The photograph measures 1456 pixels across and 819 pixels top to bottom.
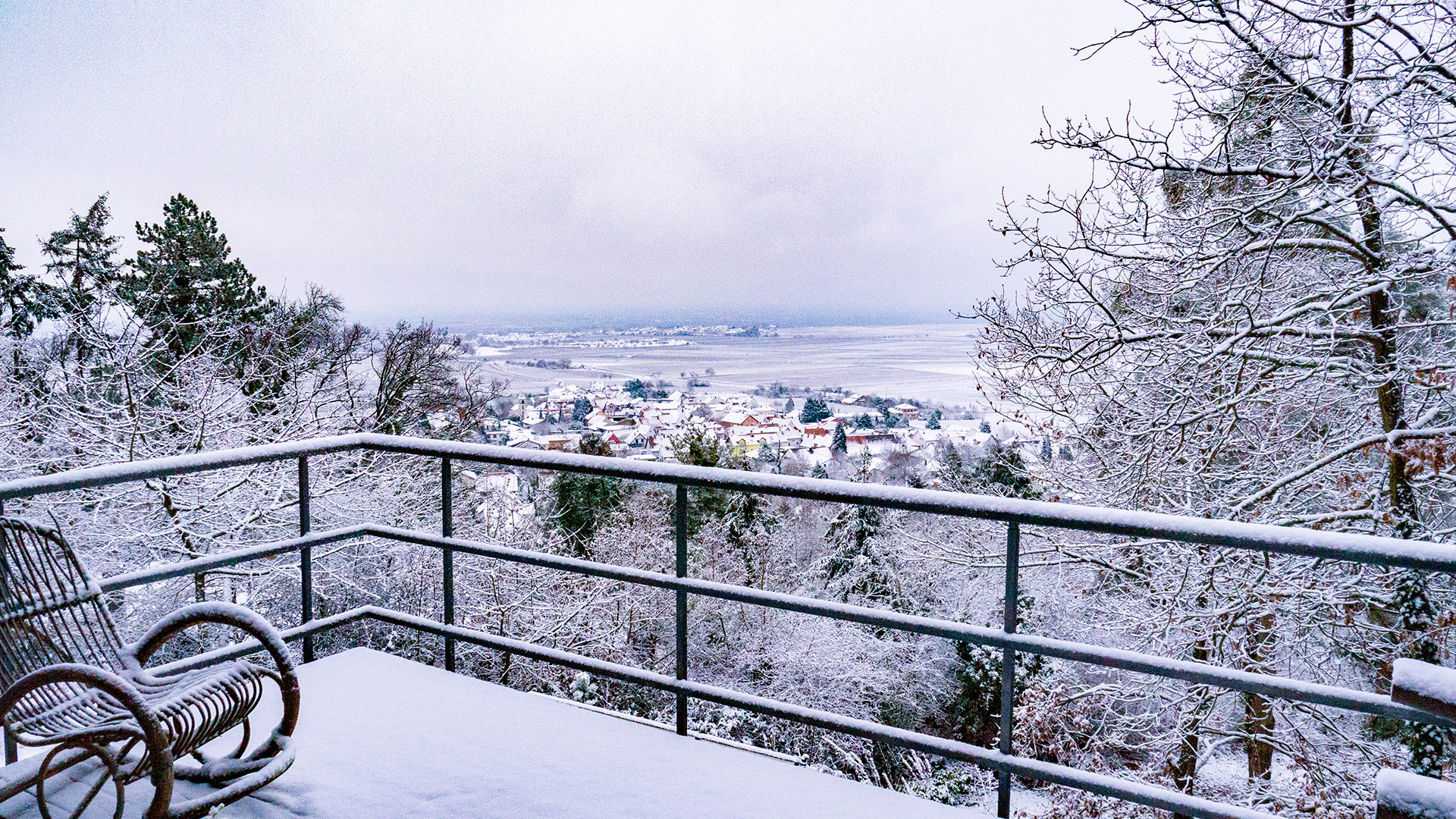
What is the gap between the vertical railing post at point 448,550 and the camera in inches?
137

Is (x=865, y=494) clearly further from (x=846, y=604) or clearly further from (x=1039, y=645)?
(x=1039, y=645)

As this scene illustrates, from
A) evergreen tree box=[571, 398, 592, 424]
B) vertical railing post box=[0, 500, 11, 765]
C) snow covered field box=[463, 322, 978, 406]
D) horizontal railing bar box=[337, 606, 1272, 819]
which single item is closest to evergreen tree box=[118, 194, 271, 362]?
snow covered field box=[463, 322, 978, 406]

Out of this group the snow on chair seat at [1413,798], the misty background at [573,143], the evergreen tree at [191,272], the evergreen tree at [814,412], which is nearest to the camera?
the snow on chair seat at [1413,798]

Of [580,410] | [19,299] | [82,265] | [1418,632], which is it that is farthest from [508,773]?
[580,410]

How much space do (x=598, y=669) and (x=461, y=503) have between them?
1709cm

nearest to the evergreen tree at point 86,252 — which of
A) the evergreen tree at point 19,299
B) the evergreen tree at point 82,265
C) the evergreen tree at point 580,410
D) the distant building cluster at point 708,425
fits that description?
the evergreen tree at point 82,265

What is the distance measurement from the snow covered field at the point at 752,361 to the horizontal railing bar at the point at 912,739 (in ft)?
54.4

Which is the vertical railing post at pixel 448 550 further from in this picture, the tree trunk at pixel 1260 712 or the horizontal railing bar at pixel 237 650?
the tree trunk at pixel 1260 712

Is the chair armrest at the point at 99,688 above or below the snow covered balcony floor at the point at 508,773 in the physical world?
above

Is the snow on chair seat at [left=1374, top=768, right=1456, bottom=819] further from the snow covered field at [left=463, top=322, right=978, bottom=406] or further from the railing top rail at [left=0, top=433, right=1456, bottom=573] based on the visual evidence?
the snow covered field at [left=463, top=322, right=978, bottom=406]

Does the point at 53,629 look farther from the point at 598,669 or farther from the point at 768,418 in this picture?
the point at 768,418

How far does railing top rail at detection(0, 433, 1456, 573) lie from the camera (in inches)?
79.5

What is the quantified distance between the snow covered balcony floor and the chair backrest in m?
0.42

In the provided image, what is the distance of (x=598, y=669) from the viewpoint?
312cm
